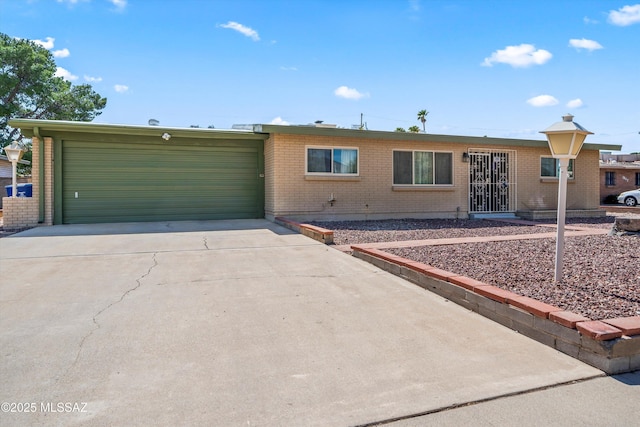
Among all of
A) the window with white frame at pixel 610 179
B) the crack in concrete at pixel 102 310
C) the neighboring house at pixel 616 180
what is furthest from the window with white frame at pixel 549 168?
the window with white frame at pixel 610 179

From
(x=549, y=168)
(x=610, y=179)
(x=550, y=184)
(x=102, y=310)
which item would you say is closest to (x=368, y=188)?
(x=550, y=184)

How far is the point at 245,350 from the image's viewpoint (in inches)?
139

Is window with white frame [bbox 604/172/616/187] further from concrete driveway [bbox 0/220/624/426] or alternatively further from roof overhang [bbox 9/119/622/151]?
concrete driveway [bbox 0/220/624/426]

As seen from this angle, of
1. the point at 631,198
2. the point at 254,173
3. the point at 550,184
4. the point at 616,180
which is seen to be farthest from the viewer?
the point at 616,180

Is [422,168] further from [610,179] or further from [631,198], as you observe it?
[610,179]

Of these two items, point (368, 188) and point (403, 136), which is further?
point (403, 136)

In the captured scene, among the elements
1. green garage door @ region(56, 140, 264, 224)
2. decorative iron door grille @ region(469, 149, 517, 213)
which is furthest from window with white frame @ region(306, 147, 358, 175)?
decorative iron door grille @ region(469, 149, 517, 213)

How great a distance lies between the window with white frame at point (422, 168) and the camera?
1412 cm

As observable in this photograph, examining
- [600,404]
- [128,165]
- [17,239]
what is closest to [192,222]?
[128,165]

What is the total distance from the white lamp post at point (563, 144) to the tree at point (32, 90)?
30.9m

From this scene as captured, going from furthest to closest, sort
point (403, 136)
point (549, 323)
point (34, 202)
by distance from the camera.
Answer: point (403, 136), point (34, 202), point (549, 323)

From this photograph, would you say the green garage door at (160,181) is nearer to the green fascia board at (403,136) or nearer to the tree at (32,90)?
the green fascia board at (403,136)

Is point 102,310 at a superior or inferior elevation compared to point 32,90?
inferior

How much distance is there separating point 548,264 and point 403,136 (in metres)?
8.35
